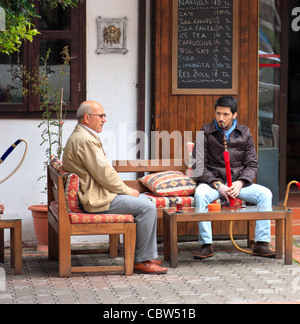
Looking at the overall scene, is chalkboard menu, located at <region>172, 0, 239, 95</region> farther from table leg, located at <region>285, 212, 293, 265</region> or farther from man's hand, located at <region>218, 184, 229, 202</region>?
table leg, located at <region>285, 212, 293, 265</region>

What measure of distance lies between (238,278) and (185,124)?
7.20 ft

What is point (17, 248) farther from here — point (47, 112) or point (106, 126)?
point (106, 126)

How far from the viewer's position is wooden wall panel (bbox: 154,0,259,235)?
810cm

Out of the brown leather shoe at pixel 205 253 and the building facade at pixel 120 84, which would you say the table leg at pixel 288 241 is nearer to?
the brown leather shoe at pixel 205 253

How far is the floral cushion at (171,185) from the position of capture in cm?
748

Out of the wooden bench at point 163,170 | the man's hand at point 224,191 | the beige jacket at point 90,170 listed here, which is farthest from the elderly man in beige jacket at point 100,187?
the wooden bench at point 163,170

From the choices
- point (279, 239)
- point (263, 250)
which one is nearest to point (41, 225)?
point (263, 250)

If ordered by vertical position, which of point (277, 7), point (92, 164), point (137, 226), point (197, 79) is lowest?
point (137, 226)

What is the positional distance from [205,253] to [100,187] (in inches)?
53.2

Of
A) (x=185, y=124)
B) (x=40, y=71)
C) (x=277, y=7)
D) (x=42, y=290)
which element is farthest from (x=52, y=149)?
(x=277, y=7)

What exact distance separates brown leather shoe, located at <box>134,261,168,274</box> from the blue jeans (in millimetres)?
796

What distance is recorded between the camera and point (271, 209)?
718 cm

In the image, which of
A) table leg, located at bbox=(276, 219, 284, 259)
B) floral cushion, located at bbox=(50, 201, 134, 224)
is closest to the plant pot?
floral cushion, located at bbox=(50, 201, 134, 224)

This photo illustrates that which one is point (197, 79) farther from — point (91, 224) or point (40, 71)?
point (91, 224)
